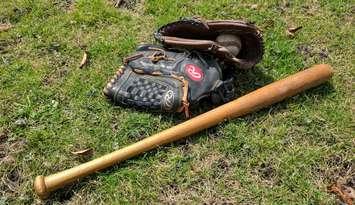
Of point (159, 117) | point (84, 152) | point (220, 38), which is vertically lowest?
point (84, 152)

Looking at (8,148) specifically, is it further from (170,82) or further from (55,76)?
(170,82)

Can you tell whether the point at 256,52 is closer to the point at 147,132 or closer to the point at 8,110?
the point at 147,132

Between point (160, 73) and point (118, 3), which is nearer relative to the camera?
point (160, 73)

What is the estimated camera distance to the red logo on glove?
11.8 feet

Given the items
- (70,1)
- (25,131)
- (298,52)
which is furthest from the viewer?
(70,1)

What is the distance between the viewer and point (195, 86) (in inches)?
140

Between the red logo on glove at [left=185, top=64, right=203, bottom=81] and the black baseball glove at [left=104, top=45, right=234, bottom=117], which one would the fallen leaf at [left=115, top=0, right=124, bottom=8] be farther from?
the red logo on glove at [left=185, top=64, right=203, bottom=81]

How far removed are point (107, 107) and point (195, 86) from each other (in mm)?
651

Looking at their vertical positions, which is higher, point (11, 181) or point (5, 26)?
point (5, 26)

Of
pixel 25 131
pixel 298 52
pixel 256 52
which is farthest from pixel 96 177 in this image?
pixel 298 52

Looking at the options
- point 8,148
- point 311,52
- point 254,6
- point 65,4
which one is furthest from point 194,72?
point 65,4

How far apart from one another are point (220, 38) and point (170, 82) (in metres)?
0.49

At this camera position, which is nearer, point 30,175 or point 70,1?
point 30,175

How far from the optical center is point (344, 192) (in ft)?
10.7
